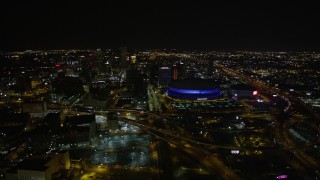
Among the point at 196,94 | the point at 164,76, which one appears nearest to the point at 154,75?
the point at 164,76

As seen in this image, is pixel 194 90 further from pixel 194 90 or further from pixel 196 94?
pixel 196 94

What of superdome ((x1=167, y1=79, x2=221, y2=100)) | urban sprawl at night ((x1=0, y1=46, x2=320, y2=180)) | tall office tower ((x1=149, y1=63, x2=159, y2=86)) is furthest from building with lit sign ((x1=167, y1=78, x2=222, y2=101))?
tall office tower ((x1=149, y1=63, x2=159, y2=86))

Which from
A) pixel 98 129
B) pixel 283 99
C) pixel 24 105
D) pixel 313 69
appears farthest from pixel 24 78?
pixel 313 69

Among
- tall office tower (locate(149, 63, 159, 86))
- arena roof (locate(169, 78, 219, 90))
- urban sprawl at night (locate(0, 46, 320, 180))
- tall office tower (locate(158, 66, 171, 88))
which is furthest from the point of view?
tall office tower (locate(149, 63, 159, 86))

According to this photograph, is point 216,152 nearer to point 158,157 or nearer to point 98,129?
point 158,157

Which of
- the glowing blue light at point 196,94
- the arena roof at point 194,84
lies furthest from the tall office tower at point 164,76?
the glowing blue light at point 196,94

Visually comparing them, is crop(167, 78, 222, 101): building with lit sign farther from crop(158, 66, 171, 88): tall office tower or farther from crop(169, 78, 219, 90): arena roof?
crop(158, 66, 171, 88): tall office tower

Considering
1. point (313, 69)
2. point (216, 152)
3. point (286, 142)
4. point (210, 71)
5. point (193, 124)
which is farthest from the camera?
point (313, 69)

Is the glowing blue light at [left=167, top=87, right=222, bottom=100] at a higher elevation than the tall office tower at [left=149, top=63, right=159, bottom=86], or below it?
below
